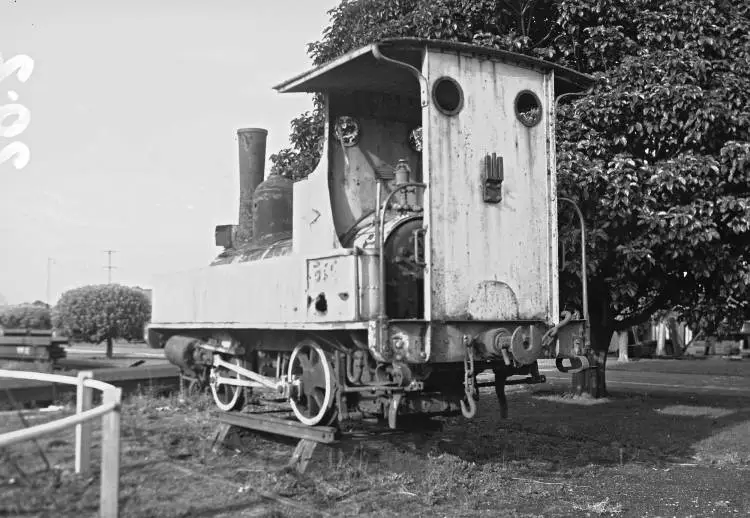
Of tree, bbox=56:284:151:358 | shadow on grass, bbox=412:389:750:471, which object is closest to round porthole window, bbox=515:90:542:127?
shadow on grass, bbox=412:389:750:471

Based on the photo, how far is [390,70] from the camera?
26.3 feet

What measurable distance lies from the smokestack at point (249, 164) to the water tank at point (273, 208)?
73 centimetres

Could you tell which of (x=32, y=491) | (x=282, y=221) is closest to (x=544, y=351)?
(x=282, y=221)

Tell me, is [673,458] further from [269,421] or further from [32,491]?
[32,491]

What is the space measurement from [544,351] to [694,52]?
18.4 feet

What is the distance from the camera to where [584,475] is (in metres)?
8.09

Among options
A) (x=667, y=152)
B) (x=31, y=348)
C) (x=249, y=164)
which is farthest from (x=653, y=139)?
(x=31, y=348)

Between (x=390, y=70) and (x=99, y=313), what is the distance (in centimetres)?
2210

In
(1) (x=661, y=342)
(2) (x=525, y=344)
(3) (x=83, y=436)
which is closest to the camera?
(3) (x=83, y=436)

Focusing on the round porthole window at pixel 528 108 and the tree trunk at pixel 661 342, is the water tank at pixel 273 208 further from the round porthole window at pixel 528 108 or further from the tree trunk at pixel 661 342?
the tree trunk at pixel 661 342

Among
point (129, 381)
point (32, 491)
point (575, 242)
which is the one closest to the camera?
point (32, 491)

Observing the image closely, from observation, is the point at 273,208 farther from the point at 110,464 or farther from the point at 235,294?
the point at 110,464

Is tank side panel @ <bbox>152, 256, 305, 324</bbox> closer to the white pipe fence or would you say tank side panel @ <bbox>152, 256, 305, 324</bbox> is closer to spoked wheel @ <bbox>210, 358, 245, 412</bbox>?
A: spoked wheel @ <bbox>210, 358, 245, 412</bbox>

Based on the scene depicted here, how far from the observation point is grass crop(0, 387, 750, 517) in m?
6.08
